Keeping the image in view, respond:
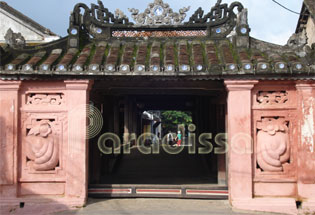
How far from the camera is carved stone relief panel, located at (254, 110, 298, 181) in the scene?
28.5ft

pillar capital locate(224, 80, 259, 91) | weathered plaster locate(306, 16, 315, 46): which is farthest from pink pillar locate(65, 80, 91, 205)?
weathered plaster locate(306, 16, 315, 46)

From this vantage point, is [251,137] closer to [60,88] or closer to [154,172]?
[60,88]

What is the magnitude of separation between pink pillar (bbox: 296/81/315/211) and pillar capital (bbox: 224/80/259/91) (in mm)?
1163

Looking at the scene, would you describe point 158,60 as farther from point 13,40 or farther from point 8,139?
point 8,139

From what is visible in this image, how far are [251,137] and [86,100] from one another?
4232 mm

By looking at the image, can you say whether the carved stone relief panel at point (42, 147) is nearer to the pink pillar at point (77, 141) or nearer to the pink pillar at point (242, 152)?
the pink pillar at point (77, 141)

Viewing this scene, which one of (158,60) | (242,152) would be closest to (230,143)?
(242,152)

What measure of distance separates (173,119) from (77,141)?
44.1 m

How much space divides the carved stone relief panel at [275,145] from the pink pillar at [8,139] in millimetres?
6039

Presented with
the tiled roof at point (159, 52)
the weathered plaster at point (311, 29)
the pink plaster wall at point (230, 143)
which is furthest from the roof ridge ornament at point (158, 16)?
the weathered plaster at point (311, 29)

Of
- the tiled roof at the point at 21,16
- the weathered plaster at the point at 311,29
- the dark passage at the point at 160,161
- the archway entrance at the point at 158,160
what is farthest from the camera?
the tiled roof at the point at 21,16

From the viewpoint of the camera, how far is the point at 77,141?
879cm

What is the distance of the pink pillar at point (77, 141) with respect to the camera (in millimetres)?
8719

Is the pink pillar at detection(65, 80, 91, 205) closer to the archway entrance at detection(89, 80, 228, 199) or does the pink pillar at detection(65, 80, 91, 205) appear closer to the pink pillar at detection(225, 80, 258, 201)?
the archway entrance at detection(89, 80, 228, 199)
